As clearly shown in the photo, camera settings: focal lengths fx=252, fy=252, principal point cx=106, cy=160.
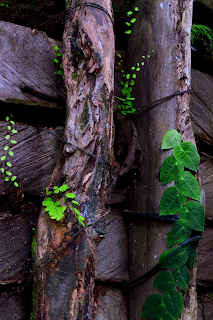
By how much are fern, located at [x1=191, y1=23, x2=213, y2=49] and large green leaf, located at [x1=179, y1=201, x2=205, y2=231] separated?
1.46m

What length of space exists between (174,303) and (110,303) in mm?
476

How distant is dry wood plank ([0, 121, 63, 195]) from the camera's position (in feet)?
4.81

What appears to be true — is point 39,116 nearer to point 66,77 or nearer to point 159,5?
point 66,77

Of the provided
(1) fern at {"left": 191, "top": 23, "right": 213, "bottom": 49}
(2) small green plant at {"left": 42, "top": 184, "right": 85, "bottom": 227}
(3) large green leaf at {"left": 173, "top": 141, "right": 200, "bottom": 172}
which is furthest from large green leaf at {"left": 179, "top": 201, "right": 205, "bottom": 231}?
(1) fern at {"left": 191, "top": 23, "right": 213, "bottom": 49}

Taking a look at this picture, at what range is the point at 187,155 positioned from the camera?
1.51 meters

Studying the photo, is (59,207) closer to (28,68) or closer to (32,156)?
(32,156)

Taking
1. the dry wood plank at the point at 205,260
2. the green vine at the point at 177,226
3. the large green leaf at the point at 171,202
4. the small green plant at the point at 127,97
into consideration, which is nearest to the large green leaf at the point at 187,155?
the green vine at the point at 177,226

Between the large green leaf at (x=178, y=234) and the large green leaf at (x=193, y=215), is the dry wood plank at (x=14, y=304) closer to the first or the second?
the large green leaf at (x=178, y=234)

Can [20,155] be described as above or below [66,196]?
above

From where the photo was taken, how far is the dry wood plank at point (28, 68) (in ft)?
4.88

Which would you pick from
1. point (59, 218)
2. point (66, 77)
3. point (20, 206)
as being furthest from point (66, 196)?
point (66, 77)

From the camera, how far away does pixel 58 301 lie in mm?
1202

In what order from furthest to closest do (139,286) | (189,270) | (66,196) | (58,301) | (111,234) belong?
(111,234) → (139,286) → (189,270) → (66,196) → (58,301)

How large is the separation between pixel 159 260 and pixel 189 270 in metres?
0.17
